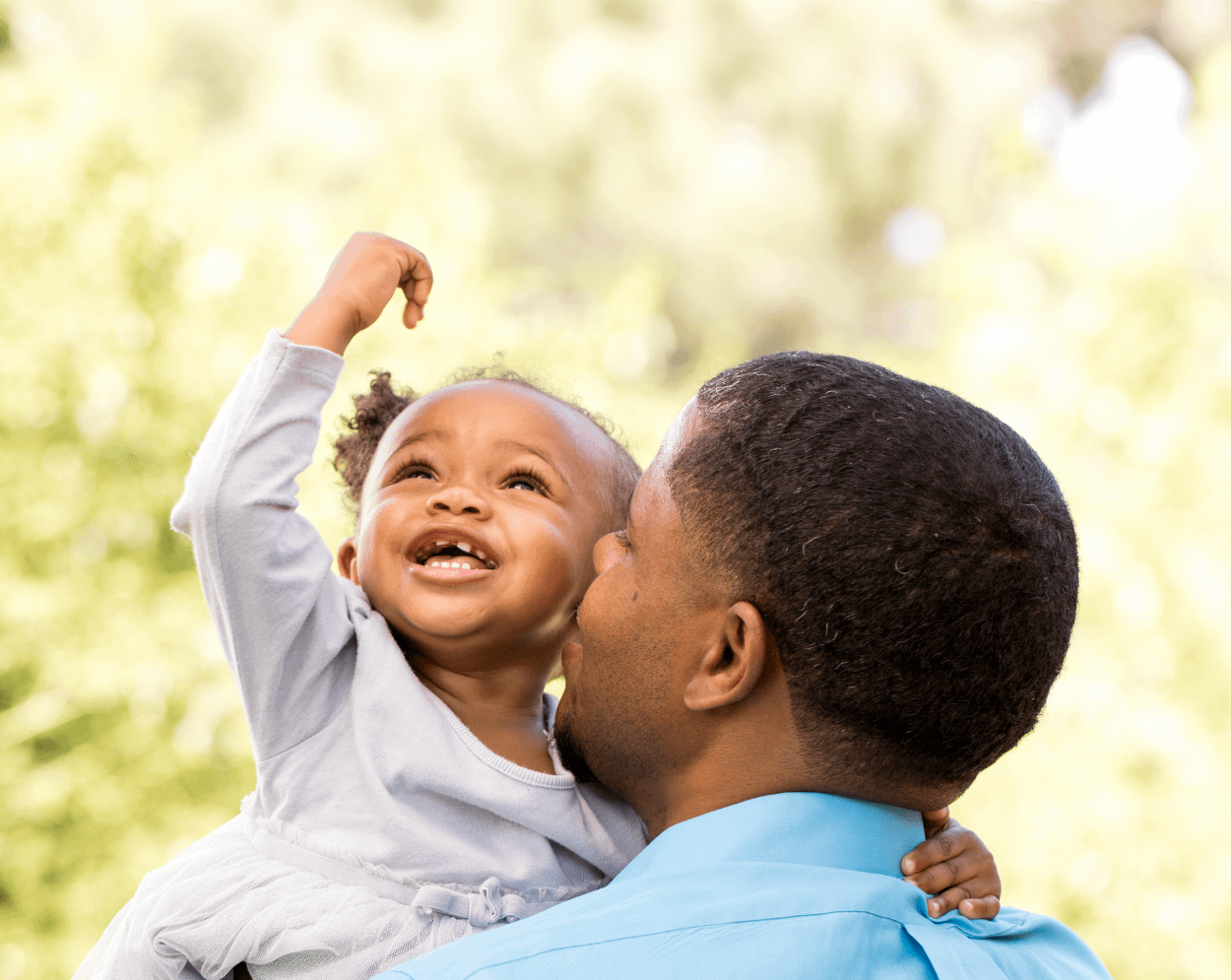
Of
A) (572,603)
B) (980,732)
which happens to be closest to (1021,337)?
(572,603)

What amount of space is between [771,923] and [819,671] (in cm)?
30

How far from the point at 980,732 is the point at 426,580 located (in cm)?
92

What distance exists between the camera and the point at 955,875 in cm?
155

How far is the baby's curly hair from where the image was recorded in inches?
89.6

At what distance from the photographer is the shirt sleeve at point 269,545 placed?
1.68 meters

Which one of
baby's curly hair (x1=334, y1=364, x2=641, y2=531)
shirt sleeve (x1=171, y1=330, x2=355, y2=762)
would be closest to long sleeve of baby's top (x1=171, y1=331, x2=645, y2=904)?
shirt sleeve (x1=171, y1=330, x2=355, y2=762)

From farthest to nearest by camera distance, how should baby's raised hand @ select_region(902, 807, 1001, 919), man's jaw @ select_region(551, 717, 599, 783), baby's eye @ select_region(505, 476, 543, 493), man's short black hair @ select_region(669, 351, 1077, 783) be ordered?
baby's eye @ select_region(505, 476, 543, 493), man's jaw @ select_region(551, 717, 599, 783), baby's raised hand @ select_region(902, 807, 1001, 919), man's short black hair @ select_region(669, 351, 1077, 783)

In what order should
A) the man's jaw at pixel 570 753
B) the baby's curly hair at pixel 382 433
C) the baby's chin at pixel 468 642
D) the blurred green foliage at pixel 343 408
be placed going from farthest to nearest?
the blurred green foliage at pixel 343 408
the baby's curly hair at pixel 382 433
the baby's chin at pixel 468 642
the man's jaw at pixel 570 753

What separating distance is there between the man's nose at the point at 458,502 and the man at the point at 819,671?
0.47 meters

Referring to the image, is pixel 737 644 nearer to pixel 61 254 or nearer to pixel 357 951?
pixel 357 951

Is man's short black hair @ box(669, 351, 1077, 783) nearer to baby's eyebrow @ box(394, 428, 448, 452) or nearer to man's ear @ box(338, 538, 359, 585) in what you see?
baby's eyebrow @ box(394, 428, 448, 452)

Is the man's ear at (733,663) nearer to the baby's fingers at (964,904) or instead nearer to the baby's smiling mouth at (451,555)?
the baby's fingers at (964,904)

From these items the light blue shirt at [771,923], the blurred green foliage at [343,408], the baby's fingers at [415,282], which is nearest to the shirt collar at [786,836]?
the light blue shirt at [771,923]

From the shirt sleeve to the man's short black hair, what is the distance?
0.64 m
